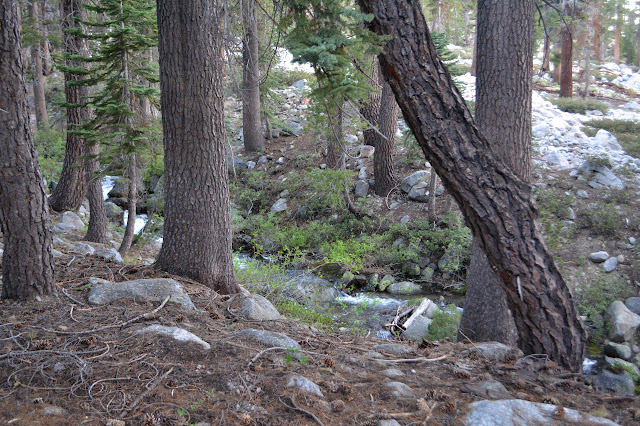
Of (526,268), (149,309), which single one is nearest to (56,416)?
(149,309)

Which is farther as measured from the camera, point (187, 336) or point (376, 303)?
point (376, 303)

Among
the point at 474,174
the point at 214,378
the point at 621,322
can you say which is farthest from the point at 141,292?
the point at 621,322

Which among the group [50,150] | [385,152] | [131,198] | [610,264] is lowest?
[610,264]

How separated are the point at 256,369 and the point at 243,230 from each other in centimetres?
1007

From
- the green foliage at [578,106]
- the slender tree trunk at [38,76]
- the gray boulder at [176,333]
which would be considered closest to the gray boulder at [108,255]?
the gray boulder at [176,333]

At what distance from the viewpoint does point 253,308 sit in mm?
4629

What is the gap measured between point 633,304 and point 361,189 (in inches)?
273

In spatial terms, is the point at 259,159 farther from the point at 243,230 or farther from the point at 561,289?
the point at 561,289

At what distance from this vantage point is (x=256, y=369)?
9.86 feet

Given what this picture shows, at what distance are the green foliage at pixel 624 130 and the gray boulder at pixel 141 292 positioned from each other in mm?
12383

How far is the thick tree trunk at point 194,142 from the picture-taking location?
496 centimetres

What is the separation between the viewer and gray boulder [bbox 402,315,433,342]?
690 cm

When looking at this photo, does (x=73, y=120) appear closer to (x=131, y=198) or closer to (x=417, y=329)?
(x=131, y=198)

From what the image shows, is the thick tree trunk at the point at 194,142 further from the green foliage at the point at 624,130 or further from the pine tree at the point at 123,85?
the green foliage at the point at 624,130
